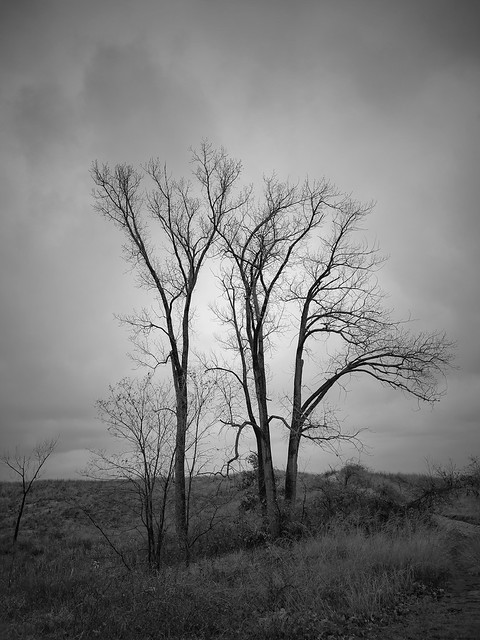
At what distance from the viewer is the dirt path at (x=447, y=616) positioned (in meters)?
5.52

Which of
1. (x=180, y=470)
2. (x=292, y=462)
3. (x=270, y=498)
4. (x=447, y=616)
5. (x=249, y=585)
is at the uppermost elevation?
(x=292, y=462)

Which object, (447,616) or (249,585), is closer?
(447,616)

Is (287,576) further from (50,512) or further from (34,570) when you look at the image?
(50,512)

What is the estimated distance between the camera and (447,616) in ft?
20.3

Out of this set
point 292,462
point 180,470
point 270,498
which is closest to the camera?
point 270,498

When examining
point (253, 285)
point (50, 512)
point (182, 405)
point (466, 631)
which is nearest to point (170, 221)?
point (253, 285)

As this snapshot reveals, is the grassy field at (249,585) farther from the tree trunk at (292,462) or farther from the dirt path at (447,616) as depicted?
the tree trunk at (292,462)

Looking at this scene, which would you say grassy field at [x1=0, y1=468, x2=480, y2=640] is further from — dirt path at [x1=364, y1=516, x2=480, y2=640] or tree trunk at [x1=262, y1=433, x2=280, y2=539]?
tree trunk at [x1=262, y1=433, x2=280, y2=539]

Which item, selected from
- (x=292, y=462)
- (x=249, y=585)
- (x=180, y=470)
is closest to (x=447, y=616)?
(x=249, y=585)

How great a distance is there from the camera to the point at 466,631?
548 cm

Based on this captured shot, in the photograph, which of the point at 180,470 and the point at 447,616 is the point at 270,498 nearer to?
the point at 180,470

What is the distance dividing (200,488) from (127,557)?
14.7 meters

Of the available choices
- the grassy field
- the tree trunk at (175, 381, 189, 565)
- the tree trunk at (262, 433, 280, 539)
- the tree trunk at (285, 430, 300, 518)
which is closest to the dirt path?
the grassy field

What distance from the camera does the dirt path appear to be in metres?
5.52
